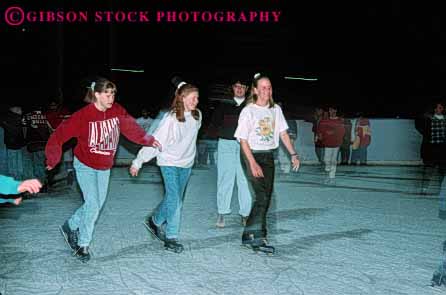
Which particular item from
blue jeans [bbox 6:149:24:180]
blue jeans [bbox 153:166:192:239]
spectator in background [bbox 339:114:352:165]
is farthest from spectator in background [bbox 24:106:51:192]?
spectator in background [bbox 339:114:352:165]

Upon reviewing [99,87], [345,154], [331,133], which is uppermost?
[99,87]

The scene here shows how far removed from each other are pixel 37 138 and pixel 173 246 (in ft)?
21.3

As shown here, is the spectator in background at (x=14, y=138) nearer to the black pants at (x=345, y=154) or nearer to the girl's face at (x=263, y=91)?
the girl's face at (x=263, y=91)

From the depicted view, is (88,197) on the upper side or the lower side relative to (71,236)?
upper

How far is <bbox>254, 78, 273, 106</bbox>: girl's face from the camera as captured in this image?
6586 millimetres

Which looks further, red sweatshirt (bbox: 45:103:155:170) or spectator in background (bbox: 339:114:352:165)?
spectator in background (bbox: 339:114:352:165)

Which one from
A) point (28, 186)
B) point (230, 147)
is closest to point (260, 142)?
point (230, 147)

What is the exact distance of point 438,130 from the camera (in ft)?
35.3

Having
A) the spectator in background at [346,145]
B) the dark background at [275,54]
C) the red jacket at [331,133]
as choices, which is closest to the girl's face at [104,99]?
the red jacket at [331,133]

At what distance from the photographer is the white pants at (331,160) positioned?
14.5m

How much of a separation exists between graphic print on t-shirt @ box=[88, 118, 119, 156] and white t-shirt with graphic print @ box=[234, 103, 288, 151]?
1154 millimetres

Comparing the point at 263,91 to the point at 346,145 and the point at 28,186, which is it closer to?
the point at 28,186

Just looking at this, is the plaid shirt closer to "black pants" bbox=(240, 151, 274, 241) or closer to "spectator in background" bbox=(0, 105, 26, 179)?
"black pants" bbox=(240, 151, 274, 241)

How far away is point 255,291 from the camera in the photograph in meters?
5.16
